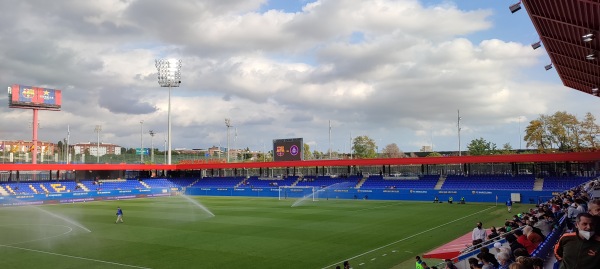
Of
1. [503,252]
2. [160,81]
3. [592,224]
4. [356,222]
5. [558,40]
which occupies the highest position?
[160,81]

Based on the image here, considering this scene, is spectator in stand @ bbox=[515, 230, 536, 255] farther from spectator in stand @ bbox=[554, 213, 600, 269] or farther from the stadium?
spectator in stand @ bbox=[554, 213, 600, 269]

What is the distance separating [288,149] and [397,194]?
21974 mm

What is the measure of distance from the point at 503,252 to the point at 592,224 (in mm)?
3060

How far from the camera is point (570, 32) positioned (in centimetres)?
1997

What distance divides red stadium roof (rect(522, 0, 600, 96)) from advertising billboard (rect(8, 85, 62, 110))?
252 feet

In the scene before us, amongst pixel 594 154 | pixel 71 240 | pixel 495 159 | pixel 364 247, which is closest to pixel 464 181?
pixel 495 159

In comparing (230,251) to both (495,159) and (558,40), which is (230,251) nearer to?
(558,40)

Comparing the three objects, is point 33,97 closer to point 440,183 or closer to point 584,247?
point 440,183

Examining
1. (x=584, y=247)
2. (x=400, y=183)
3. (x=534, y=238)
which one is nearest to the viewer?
(x=584, y=247)

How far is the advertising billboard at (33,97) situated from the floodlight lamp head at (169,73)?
2167 centimetres

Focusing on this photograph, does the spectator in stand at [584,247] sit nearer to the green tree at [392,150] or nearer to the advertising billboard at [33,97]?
the advertising billboard at [33,97]

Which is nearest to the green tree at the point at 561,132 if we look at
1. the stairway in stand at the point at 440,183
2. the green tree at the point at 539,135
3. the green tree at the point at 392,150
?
the green tree at the point at 539,135

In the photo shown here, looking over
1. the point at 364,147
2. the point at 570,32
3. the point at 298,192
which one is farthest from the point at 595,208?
the point at 364,147

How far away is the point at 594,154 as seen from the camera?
53.7m
